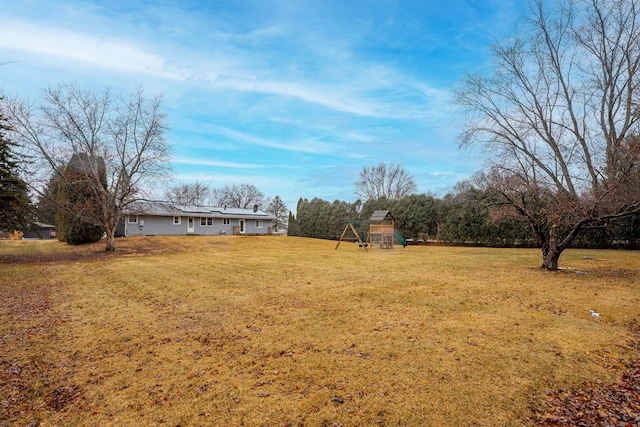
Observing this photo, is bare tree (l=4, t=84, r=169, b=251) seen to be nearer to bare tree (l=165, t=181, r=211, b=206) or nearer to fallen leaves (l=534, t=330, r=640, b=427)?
fallen leaves (l=534, t=330, r=640, b=427)

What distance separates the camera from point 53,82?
60.9ft

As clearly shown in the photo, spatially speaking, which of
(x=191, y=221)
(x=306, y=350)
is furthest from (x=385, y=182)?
(x=306, y=350)

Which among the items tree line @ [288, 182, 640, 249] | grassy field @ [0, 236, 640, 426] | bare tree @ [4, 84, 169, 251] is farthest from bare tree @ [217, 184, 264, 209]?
grassy field @ [0, 236, 640, 426]

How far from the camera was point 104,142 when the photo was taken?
20.3m

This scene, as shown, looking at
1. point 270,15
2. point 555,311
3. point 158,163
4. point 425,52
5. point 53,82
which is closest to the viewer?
point 555,311

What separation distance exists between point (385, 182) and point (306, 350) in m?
42.2

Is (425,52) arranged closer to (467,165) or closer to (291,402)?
(467,165)

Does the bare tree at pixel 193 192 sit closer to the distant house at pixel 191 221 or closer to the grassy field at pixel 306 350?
the distant house at pixel 191 221

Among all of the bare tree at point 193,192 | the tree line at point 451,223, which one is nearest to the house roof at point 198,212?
the tree line at point 451,223

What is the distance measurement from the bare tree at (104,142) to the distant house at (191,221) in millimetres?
6439

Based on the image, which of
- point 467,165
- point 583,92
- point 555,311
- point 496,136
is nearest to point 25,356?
point 555,311

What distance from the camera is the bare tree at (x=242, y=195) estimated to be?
55031mm

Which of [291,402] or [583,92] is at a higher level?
[583,92]

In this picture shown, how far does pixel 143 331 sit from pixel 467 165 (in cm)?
1839
